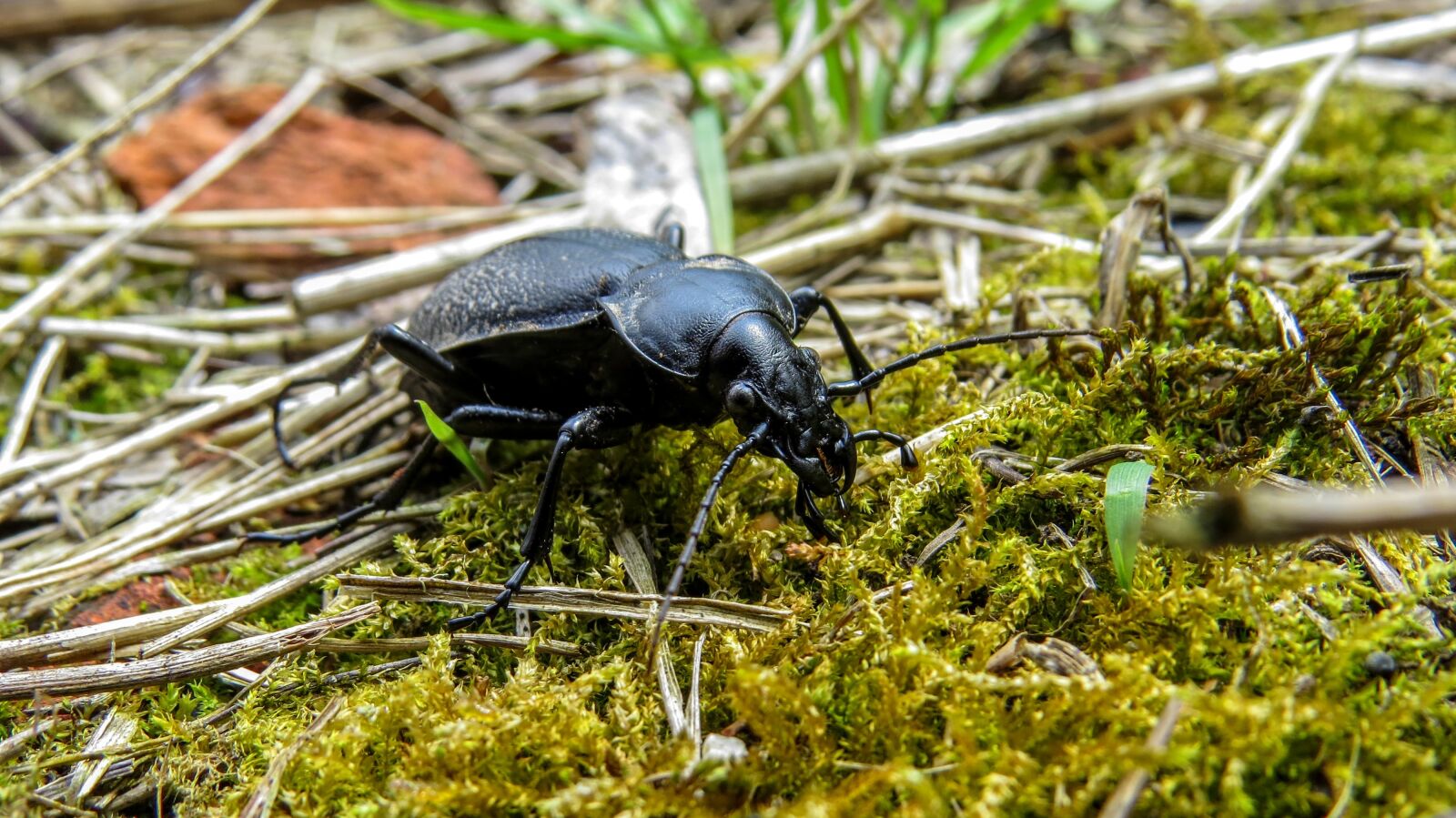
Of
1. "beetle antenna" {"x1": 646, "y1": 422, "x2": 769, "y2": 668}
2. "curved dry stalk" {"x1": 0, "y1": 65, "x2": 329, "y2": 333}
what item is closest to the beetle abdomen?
"beetle antenna" {"x1": 646, "y1": 422, "x2": 769, "y2": 668}

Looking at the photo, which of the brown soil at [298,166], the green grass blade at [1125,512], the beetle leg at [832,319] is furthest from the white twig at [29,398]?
the green grass blade at [1125,512]

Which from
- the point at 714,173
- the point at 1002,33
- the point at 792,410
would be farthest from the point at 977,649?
the point at 1002,33

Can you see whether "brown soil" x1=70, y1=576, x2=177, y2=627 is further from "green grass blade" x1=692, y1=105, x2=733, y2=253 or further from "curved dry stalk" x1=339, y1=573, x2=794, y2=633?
"green grass blade" x1=692, y1=105, x2=733, y2=253

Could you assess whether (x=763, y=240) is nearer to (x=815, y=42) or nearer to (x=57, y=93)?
(x=815, y=42)

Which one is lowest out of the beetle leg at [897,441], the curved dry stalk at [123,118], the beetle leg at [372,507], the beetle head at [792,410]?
the beetle leg at [372,507]

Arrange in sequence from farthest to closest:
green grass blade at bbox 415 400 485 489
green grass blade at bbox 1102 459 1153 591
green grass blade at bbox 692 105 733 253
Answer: green grass blade at bbox 692 105 733 253 → green grass blade at bbox 415 400 485 489 → green grass blade at bbox 1102 459 1153 591

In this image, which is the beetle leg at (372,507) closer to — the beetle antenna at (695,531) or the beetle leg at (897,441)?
the beetle antenna at (695,531)

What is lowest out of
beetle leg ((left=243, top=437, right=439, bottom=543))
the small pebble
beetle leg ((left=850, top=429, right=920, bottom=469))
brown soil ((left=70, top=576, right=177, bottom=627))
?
the small pebble

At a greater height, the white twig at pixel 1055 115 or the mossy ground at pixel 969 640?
the white twig at pixel 1055 115

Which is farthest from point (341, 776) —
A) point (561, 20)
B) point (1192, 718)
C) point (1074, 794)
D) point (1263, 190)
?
point (561, 20)
